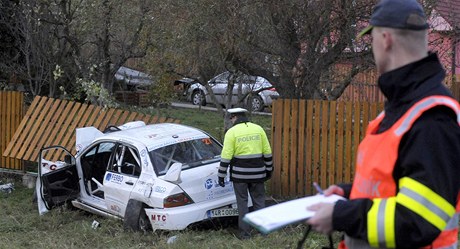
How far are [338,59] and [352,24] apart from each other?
29.0 inches

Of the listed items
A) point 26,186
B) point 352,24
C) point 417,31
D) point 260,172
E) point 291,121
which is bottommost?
point 26,186

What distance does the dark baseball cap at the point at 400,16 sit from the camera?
2072 millimetres

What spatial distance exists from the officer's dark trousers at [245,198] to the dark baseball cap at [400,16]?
17.8ft

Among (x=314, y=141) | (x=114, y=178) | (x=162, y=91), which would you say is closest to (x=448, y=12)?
(x=314, y=141)

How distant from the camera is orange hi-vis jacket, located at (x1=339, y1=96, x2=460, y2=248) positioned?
6.33ft

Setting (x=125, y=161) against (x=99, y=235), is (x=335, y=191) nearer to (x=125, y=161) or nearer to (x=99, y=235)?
(x=99, y=235)

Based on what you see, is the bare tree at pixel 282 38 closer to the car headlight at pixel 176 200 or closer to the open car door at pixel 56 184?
the open car door at pixel 56 184

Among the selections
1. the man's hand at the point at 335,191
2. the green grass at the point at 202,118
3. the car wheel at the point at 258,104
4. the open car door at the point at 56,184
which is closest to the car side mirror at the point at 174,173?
the open car door at the point at 56,184

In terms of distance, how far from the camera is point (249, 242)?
673 centimetres

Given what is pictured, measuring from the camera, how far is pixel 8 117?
11.8 m

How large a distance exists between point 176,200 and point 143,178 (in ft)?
1.96

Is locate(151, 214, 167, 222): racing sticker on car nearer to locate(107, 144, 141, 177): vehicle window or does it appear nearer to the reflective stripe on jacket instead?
locate(107, 144, 141, 177): vehicle window

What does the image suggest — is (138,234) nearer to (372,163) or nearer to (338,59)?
(338,59)

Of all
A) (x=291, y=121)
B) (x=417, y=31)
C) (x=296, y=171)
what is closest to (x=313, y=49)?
(x=291, y=121)
